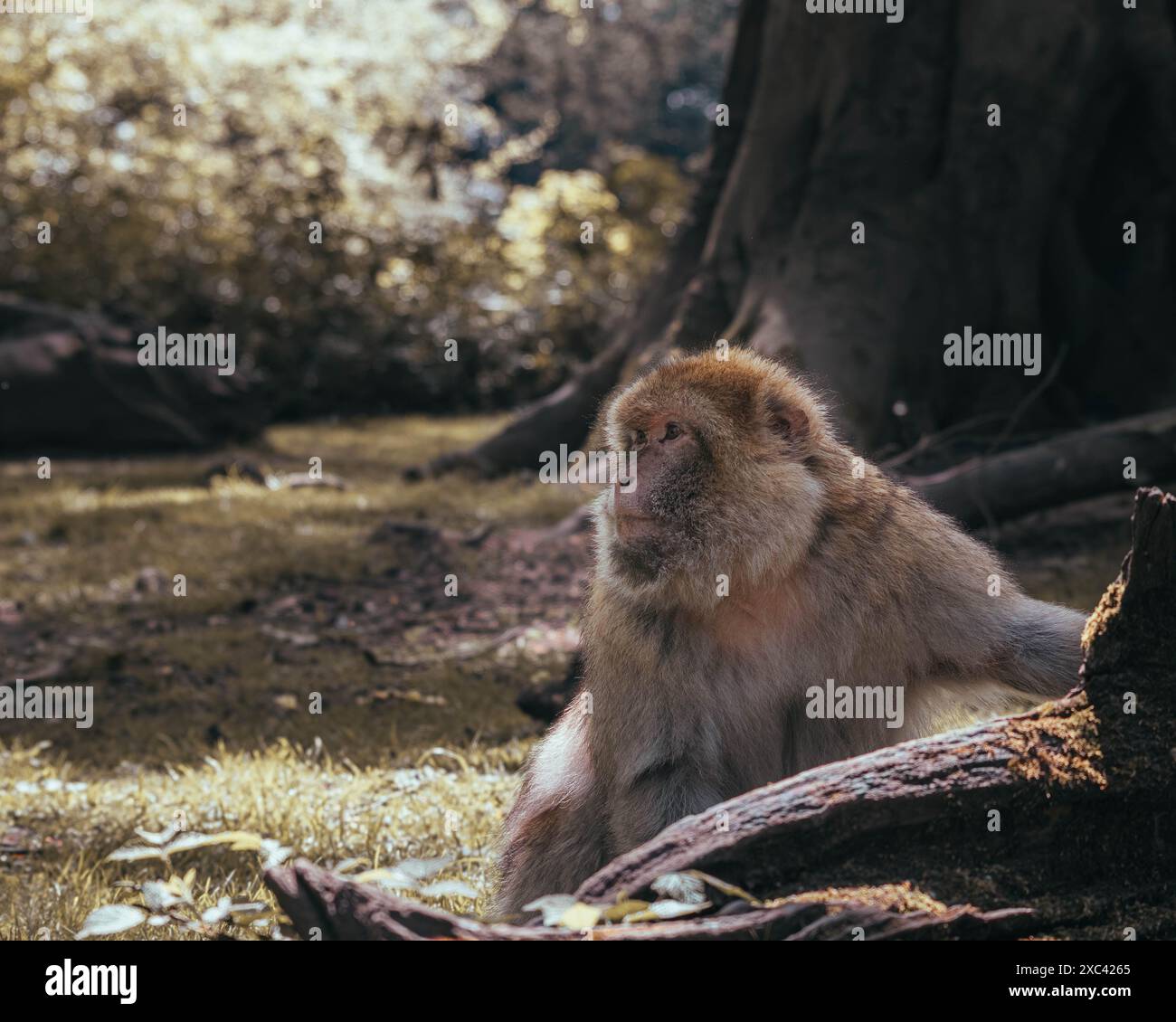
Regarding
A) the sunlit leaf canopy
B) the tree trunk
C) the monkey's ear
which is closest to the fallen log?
the monkey's ear

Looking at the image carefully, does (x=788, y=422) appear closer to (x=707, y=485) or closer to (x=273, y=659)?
(x=707, y=485)

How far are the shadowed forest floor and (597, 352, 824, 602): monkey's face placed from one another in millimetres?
847

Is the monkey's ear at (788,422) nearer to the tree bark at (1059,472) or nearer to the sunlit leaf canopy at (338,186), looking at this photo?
the tree bark at (1059,472)

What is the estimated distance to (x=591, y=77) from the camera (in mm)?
23109

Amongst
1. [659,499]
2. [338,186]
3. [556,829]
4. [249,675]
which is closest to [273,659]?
[249,675]

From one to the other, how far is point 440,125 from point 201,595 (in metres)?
14.1

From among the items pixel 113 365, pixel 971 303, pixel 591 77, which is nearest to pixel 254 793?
pixel 971 303

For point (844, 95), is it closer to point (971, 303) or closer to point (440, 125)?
point (971, 303)

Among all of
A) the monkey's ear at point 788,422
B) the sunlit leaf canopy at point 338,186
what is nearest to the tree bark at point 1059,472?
the monkey's ear at point 788,422

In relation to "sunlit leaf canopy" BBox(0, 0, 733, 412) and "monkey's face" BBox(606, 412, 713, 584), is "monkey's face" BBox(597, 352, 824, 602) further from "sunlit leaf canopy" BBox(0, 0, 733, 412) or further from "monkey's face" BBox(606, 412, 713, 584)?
"sunlit leaf canopy" BBox(0, 0, 733, 412)

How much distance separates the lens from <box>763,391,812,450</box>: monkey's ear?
10.6 feet

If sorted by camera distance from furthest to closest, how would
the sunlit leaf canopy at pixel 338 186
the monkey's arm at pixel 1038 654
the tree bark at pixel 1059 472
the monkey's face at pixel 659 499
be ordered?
the sunlit leaf canopy at pixel 338 186 < the tree bark at pixel 1059 472 < the monkey's arm at pixel 1038 654 < the monkey's face at pixel 659 499

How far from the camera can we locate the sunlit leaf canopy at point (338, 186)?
14.8m

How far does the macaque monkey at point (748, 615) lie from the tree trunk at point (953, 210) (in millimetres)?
4584
